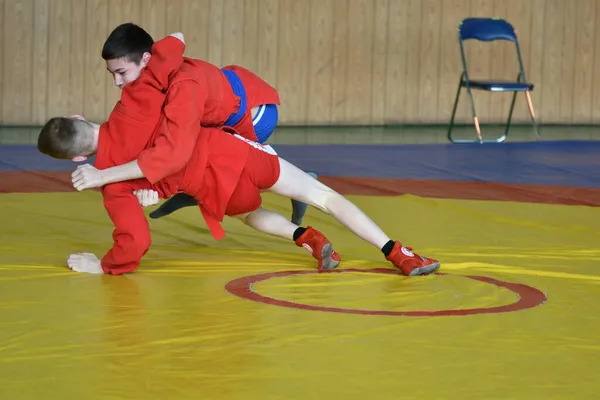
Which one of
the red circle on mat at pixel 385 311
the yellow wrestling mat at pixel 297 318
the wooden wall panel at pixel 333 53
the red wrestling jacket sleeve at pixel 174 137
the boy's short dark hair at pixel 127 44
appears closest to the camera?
the yellow wrestling mat at pixel 297 318

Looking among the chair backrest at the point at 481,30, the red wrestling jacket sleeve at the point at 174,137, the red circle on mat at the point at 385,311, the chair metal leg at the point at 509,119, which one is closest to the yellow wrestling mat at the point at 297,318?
the red circle on mat at the point at 385,311

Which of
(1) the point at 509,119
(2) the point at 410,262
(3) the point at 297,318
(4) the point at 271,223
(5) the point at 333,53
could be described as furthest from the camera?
(5) the point at 333,53

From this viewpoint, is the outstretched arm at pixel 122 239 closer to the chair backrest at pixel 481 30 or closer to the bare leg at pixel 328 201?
the bare leg at pixel 328 201

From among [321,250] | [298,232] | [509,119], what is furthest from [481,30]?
[321,250]

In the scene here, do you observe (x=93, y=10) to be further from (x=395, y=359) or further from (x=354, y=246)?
(x=395, y=359)

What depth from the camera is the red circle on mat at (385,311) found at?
294 cm

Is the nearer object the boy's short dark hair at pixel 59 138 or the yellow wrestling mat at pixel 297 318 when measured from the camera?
the yellow wrestling mat at pixel 297 318

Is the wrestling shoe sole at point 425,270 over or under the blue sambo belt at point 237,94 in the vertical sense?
under

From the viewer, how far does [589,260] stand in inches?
148

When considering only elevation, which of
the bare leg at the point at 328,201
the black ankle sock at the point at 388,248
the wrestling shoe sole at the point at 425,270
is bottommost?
the wrestling shoe sole at the point at 425,270

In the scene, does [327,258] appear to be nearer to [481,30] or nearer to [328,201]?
[328,201]

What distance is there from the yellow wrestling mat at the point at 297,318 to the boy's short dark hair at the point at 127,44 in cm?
68

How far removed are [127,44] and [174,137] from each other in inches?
14.7

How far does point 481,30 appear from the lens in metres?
8.64
